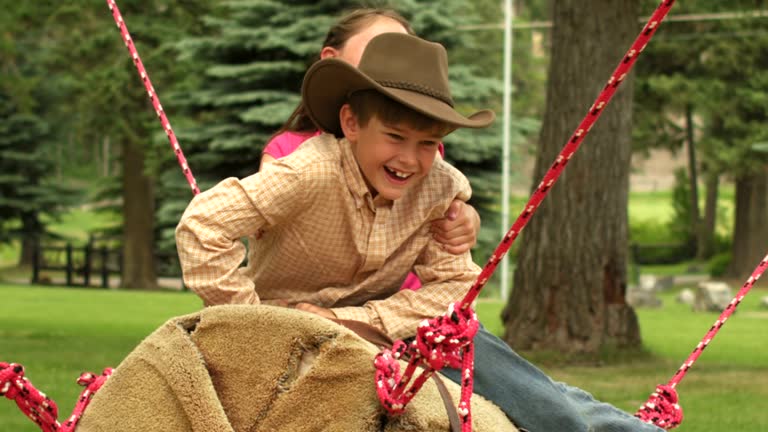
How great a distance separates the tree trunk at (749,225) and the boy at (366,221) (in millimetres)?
32017

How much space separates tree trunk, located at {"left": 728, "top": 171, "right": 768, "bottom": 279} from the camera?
34375 mm

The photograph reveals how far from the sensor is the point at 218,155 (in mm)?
20312

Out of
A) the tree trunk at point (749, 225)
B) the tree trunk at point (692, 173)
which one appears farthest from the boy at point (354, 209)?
the tree trunk at point (749, 225)

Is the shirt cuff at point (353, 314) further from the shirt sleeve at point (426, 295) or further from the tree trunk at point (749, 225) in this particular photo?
the tree trunk at point (749, 225)

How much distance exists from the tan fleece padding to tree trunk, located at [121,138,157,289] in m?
30.4

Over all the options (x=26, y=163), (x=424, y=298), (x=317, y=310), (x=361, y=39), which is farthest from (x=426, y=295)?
(x=26, y=163)

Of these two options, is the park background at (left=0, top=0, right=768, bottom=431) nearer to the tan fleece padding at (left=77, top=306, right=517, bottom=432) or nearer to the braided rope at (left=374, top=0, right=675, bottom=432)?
the tan fleece padding at (left=77, top=306, right=517, bottom=432)

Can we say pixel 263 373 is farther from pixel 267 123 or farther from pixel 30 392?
pixel 267 123

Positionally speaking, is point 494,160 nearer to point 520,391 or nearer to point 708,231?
point 520,391

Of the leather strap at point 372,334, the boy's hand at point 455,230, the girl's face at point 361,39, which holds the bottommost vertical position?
the leather strap at point 372,334

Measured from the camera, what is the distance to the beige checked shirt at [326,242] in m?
3.07

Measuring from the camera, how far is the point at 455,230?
3471mm

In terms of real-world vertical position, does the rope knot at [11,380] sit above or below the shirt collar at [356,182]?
below

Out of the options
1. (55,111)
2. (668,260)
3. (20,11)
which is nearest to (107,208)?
(55,111)
